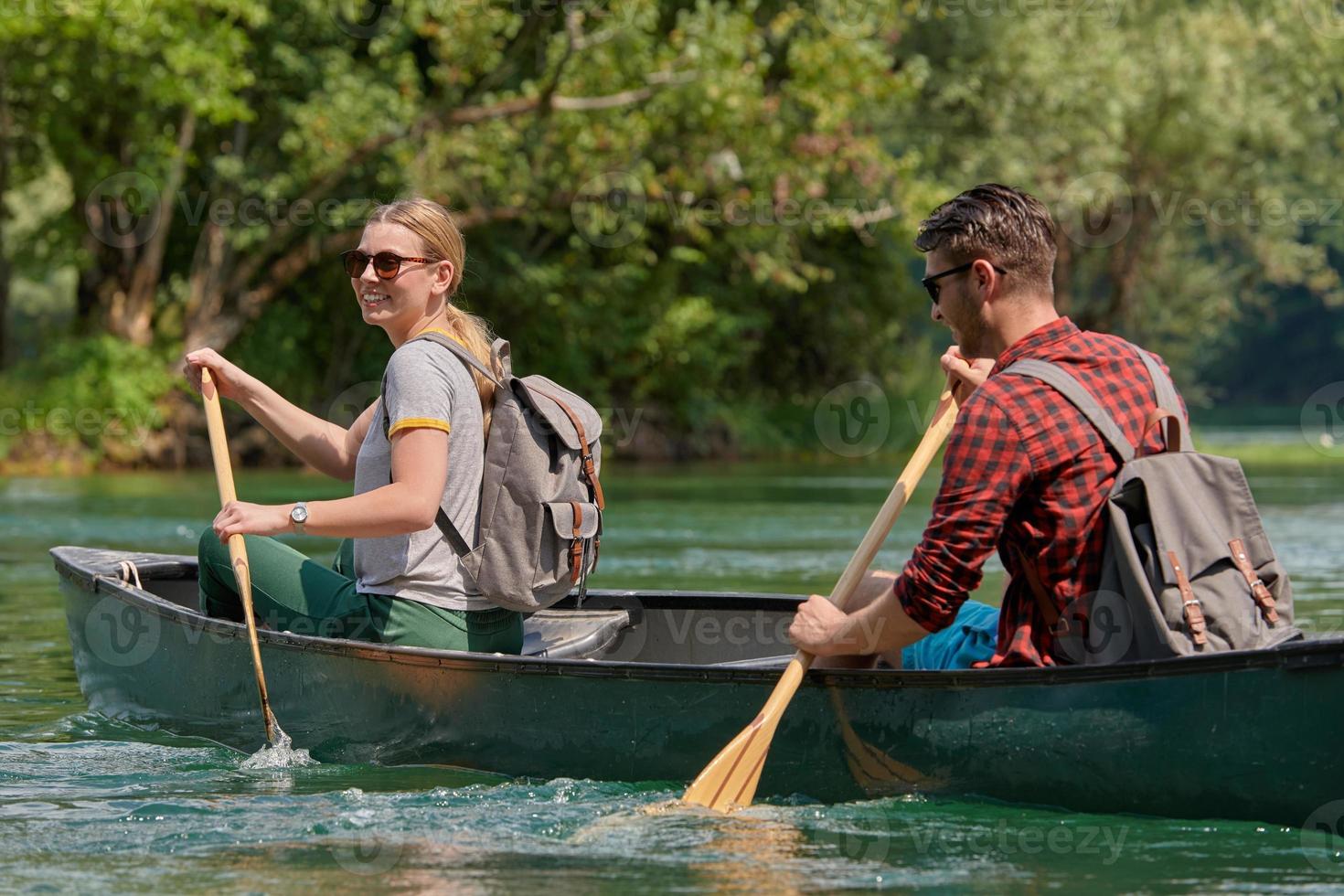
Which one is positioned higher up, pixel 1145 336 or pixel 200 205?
pixel 200 205

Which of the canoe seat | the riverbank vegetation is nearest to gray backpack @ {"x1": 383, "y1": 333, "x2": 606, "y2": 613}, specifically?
the canoe seat

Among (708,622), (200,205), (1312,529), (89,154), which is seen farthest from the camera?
(200,205)

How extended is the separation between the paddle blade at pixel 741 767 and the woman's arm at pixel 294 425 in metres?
1.36

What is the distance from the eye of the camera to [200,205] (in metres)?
19.8

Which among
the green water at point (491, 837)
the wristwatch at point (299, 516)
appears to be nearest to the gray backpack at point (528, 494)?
the wristwatch at point (299, 516)

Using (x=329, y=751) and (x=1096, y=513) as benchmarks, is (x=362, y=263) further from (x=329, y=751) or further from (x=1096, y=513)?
(x=1096, y=513)

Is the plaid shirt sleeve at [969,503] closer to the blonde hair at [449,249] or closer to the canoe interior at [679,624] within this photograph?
the blonde hair at [449,249]

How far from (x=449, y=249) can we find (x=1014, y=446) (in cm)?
157

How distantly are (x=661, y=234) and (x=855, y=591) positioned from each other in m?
18.3

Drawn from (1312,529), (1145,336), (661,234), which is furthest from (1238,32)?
(1312,529)

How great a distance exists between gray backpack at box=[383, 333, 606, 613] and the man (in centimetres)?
88

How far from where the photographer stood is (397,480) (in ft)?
14.1

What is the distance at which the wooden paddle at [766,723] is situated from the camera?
167 inches

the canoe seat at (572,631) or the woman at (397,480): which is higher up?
the woman at (397,480)
